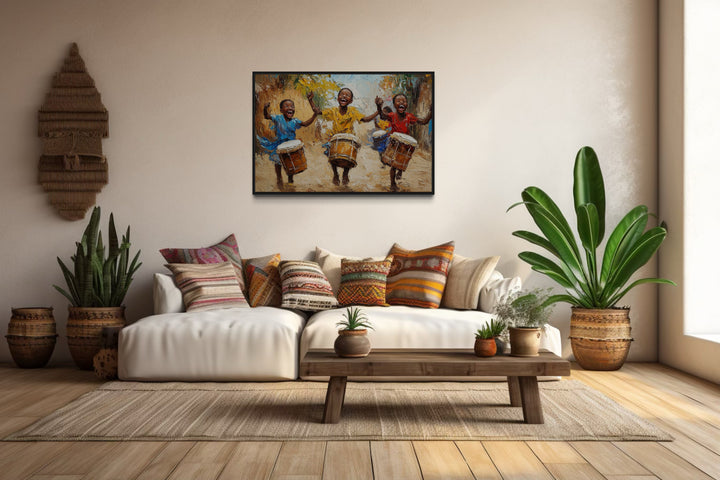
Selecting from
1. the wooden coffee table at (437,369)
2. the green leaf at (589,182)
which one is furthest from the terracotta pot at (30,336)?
the green leaf at (589,182)

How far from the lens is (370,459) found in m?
2.55

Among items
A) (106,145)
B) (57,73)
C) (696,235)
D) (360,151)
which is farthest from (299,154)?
(696,235)

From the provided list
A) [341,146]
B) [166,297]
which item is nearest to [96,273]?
[166,297]

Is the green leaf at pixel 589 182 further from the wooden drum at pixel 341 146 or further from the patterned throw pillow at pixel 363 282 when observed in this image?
the wooden drum at pixel 341 146

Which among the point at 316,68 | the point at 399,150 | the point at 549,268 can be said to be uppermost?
the point at 316,68

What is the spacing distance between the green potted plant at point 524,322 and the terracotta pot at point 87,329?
2.84 metres

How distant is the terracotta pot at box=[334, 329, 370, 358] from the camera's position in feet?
10.3

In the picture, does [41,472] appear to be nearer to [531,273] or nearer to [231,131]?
[231,131]

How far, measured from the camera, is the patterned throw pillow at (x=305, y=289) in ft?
15.2

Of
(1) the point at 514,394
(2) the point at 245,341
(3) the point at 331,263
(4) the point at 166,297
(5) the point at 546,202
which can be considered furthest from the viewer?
(3) the point at 331,263

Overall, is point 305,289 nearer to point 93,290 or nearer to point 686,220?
Result: point 93,290

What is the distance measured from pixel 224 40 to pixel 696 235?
3904 millimetres

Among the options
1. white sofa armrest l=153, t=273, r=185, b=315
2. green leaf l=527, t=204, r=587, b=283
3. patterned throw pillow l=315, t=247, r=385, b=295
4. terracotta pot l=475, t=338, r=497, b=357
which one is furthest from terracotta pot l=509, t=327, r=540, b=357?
white sofa armrest l=153, t=273, r=185, b=315

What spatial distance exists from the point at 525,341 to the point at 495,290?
1.40 meters
